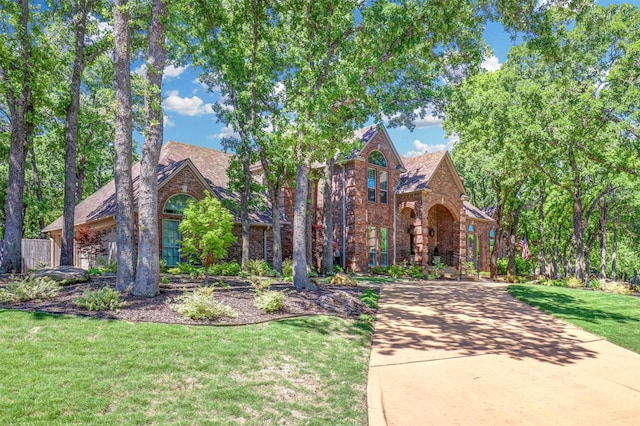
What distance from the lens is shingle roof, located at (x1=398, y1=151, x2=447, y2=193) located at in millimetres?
23994

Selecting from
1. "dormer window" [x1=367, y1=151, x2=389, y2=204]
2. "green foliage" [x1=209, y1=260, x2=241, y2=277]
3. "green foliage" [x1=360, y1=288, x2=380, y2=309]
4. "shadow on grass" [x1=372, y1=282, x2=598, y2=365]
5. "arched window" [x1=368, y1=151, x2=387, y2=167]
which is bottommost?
"shadow on grass" [x1=372, y1=282, x2=598, y2=365]

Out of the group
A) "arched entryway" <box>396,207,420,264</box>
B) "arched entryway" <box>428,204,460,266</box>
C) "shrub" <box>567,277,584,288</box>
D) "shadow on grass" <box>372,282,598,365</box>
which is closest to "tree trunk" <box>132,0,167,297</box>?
"shadow on grass" <box>372,282,598,365</box>

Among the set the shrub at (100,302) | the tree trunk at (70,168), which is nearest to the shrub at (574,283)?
the shrub at (100,302)

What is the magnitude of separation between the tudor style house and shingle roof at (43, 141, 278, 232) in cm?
5

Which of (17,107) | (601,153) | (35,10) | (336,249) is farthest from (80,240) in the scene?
(601,153)

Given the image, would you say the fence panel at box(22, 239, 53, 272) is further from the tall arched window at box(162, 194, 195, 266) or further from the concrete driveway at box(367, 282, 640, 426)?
the concrete driveway at box(367, 282, 640, 426)

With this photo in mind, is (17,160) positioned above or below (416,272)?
above

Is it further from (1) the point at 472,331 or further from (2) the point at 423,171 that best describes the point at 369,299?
(2) the point at 423,171

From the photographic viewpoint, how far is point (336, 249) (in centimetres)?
2266

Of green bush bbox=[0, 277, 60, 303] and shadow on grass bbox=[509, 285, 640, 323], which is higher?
green bush bbox=[0, 277, 60, 303]

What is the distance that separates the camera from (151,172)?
9.23m

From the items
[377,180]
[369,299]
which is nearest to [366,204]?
[377,180]

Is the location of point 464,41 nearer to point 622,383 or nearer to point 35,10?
point 622,383

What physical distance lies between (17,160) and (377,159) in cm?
1723
